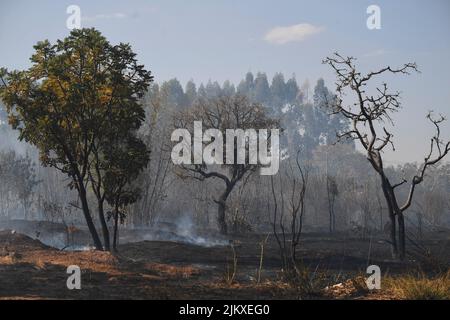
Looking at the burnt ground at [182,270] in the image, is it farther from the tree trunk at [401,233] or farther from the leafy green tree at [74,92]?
the leafy green tree at [74,92]

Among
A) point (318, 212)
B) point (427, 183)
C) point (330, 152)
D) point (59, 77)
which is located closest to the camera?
point (59, 77)

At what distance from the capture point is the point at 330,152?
11175 cm

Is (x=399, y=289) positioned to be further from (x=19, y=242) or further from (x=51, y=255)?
(x=19, y=242)

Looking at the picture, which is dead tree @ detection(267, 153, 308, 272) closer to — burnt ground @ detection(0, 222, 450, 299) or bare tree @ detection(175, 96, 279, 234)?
burnt ground @ detection(0, 222, 450, 299)

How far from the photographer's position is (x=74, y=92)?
59.3ft

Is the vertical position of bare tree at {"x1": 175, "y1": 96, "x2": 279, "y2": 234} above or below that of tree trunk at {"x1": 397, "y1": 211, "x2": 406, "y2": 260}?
above

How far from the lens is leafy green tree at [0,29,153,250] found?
1805 cm

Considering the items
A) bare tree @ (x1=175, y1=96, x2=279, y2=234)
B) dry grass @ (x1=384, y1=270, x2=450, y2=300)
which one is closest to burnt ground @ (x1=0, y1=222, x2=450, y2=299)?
dry grass @ (x1=384, y1=270, x2=450, y2=300)

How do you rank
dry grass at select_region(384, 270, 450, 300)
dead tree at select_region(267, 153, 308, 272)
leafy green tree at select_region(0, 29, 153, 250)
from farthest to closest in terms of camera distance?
leafy green tree at select_region(0, 29, 153, 250) < dead tree at select_region(267, 153, 308, 272) < dry grass at select_region(384, 270, 450, 300)

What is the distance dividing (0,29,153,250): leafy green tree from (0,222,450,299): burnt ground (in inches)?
140

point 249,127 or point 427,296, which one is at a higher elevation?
point 249,127

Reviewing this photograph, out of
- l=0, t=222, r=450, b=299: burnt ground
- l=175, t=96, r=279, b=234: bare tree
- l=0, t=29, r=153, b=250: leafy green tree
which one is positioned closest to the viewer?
l=0, t=222, r=450, b=299: burnt ground
